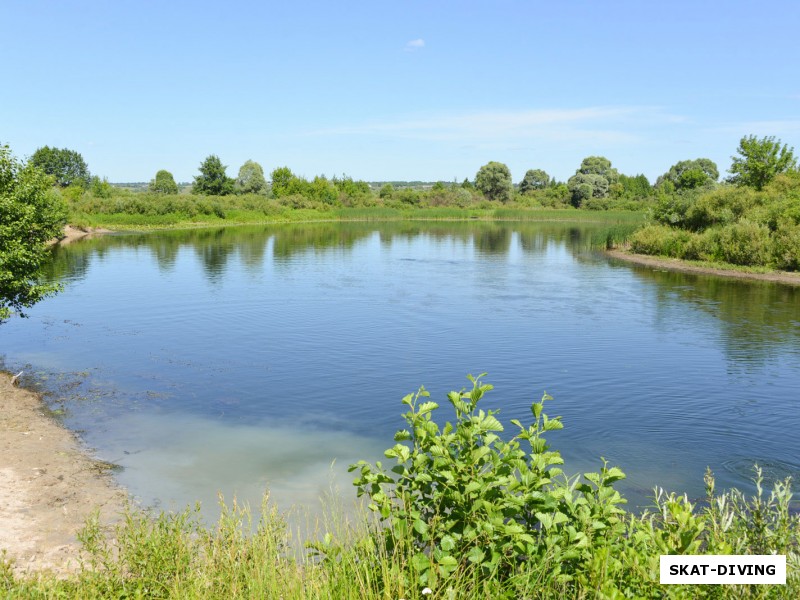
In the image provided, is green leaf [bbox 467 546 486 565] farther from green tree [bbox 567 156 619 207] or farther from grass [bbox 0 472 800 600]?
green tree [bbox 567 156 619 207]

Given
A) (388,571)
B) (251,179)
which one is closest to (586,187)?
(251,179)

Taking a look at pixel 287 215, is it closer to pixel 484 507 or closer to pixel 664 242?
pixel 664 242

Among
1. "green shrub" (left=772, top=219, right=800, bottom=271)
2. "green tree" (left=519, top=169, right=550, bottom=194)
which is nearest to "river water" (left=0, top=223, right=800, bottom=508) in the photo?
"green shrub" (left=772, top=219, right=800, bottom=271)

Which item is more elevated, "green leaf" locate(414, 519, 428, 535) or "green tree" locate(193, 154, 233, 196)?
"green tree" locate(193, 154, 233, 196)

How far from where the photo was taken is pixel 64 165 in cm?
12200

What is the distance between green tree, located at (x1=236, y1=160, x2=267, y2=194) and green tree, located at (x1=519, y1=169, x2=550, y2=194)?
60.0 m

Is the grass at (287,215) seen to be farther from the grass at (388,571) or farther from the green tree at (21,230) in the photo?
the grass at (388,571)

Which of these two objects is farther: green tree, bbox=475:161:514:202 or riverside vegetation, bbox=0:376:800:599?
green tree, bbox=475:161:514:202

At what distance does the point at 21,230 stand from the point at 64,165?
11675 cm

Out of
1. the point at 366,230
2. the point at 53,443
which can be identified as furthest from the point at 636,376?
the point at 366,230

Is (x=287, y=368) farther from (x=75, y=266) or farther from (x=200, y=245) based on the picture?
(x=200, y=245)

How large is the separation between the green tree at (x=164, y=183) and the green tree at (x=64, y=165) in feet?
36.3

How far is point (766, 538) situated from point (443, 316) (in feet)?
72.5

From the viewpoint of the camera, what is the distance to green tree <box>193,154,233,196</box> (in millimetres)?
106438
